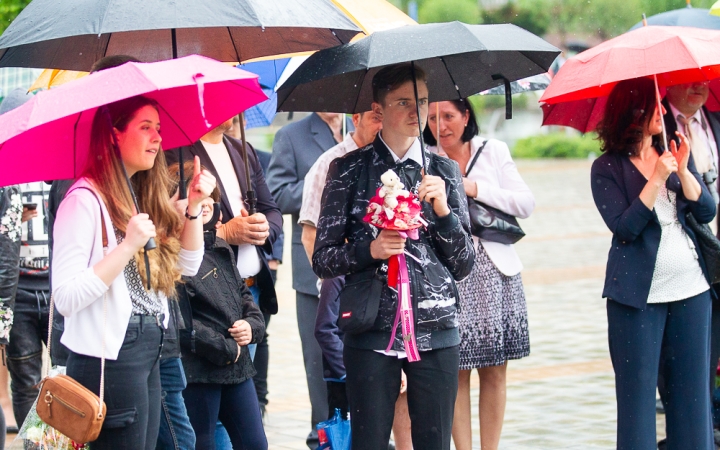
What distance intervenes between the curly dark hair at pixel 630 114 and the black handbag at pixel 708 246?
0.45 m

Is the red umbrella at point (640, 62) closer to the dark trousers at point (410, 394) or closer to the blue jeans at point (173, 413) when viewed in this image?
the dark trousers at point (410, 394)

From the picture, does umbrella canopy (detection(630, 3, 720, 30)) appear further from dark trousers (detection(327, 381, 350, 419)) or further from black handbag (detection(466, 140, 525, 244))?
dark trousers (detection(327, 381, 350, 419))

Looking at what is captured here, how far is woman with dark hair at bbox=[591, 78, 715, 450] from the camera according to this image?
4.95 m

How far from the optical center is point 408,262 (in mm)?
4152

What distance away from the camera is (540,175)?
3016 centimetres

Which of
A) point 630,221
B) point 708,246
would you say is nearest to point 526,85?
point 630,221

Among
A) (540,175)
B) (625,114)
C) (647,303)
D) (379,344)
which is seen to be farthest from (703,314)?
(540,175)

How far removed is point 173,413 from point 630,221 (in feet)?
7.75

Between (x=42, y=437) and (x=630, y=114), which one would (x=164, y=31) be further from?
(x=630, y=114)

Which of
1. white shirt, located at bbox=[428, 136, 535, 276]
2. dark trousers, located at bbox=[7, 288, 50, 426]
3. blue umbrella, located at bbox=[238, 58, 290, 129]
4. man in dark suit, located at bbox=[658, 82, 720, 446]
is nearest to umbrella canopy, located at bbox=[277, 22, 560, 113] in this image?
white shirt, located at bbox=[428, 136, 535, 276]

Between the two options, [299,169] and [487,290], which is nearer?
[487,290]

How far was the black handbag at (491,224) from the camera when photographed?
5539 millimetres

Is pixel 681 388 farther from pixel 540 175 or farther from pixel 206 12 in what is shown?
pixel 540 175

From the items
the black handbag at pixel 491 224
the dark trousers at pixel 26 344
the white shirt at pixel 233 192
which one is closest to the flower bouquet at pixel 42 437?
the white shirt at pixel 233 192
